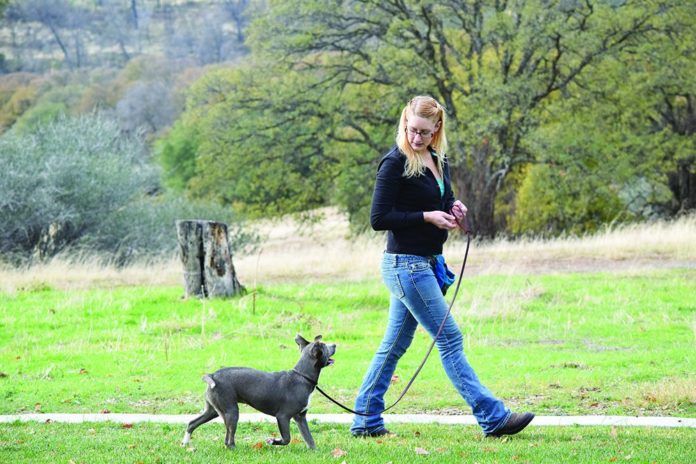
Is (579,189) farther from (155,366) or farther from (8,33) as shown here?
(8,33)

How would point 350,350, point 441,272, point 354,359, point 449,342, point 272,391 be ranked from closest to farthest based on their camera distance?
point 272,391 → point 449,342 → point 441,272 → point 354,359 → point 350,350

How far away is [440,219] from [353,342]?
20.8ft

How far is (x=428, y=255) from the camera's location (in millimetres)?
6457

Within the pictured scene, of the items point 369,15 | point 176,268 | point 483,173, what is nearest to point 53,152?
point 176,268

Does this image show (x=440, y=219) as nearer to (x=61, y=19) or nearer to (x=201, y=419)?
(x=201, y=419)

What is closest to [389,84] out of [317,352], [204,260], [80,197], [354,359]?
[80,197]

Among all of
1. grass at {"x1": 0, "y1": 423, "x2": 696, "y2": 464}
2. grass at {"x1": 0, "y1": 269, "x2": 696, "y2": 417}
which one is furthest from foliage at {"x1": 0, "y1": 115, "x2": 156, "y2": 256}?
grass at {"x1": 0, "y1": 423, "x2": 696, "y2": 464}

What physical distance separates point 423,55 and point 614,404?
67.8 ft

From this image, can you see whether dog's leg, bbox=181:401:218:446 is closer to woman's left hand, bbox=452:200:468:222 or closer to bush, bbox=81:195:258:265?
woman's left hand, bbox=452:200:468:222

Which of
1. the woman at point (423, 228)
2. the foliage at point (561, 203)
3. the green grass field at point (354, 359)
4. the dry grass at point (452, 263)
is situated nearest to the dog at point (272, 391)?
the green grass field at point (354, 359)

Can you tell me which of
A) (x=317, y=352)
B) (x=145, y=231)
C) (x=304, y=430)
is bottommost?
(x=145, y=231)

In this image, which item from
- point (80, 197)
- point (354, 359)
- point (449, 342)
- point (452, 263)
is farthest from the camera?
point (80, 197)

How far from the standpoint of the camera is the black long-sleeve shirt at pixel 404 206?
6309mm

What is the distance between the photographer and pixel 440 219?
6.24m
